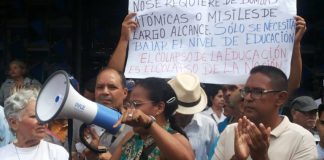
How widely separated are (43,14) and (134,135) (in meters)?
5.39

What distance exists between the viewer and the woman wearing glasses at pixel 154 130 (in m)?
3.14

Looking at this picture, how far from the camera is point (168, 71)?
4.13m

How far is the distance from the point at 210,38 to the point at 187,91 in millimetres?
468

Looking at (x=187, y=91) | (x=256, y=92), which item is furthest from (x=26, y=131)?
(x=256, y=92)

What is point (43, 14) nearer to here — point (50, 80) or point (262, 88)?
point (50, 80)

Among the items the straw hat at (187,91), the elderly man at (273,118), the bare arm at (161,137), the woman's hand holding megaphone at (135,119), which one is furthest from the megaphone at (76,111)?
the straw hat at (187,91)

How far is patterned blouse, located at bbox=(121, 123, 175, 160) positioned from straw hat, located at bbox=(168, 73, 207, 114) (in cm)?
98

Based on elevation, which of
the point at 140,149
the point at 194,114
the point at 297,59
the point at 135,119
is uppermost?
the point at 297,59

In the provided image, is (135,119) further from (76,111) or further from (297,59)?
(297,59)

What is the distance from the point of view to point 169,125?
345 cm

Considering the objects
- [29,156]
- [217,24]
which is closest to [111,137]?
[29,156]

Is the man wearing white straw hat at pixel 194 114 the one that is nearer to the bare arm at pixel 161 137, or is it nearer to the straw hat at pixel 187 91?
the straw hat at pixel 187 91

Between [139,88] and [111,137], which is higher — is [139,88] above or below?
above

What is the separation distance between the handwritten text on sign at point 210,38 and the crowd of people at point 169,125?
9 cm
